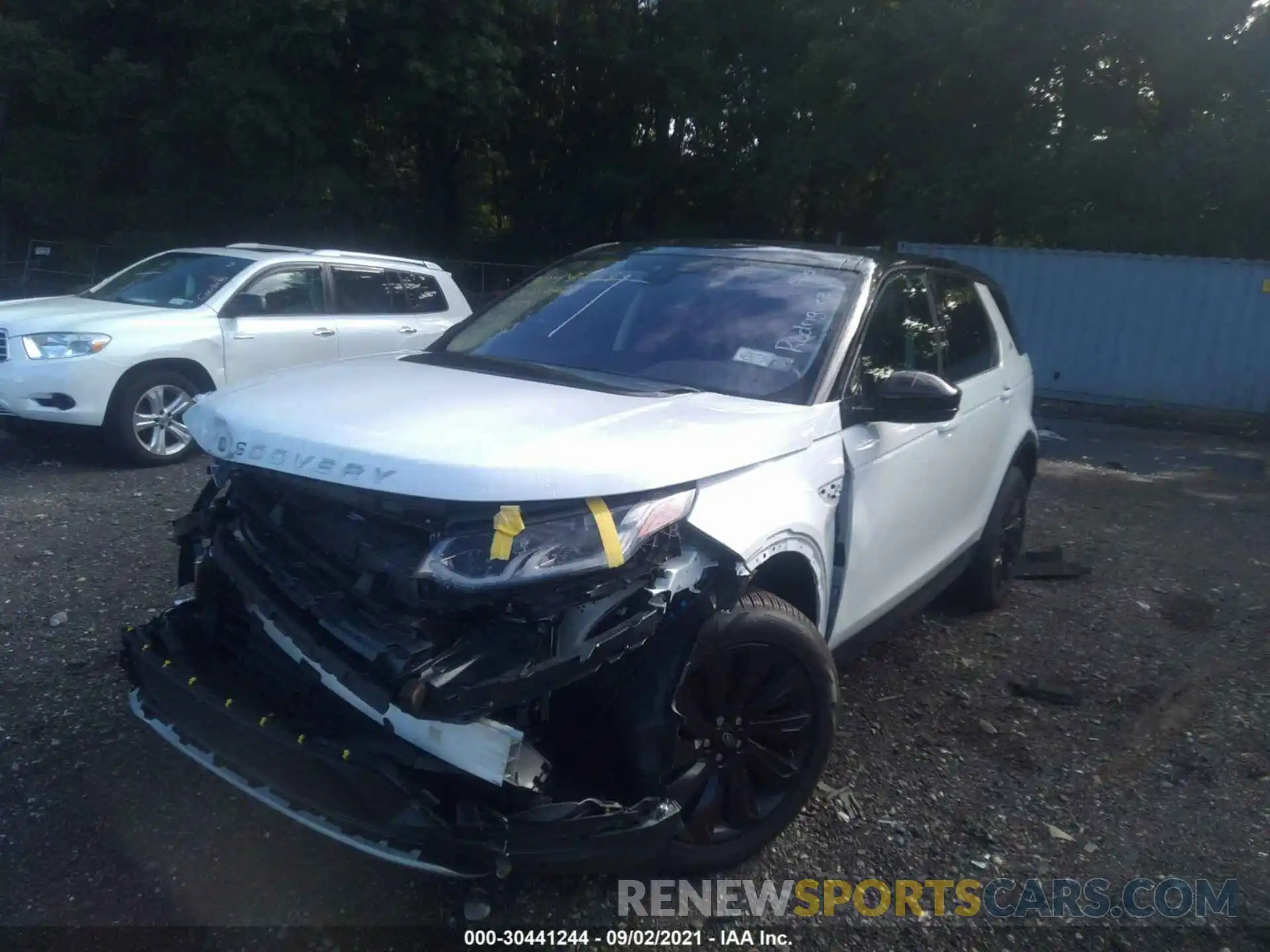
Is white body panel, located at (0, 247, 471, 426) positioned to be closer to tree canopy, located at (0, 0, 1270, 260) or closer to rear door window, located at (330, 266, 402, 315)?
rear door window, located at (330, 266, 402, 315)

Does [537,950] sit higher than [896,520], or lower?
lower

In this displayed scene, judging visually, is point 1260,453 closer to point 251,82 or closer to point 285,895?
point 285,895

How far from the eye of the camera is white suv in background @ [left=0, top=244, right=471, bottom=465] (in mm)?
7996

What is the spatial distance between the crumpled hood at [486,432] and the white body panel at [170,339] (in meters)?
4.56

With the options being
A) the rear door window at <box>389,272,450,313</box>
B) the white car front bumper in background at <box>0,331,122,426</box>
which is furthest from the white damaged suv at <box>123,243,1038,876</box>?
the rear door window at <box>389,272,450,313</box>

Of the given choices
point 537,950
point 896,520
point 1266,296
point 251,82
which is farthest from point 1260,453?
point 251,82

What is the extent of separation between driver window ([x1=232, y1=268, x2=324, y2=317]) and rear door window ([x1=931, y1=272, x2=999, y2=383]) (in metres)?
5.96

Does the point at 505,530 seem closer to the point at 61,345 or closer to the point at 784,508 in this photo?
the point at 784,508

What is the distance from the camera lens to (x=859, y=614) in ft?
13.6

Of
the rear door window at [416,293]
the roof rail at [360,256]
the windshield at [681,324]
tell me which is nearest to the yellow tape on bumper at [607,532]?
the windshield at [681,324]

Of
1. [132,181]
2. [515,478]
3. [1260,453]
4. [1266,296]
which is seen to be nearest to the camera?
[515,478]

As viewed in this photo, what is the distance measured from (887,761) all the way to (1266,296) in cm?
1382

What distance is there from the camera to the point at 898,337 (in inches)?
179

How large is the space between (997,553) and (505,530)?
12.4ft
